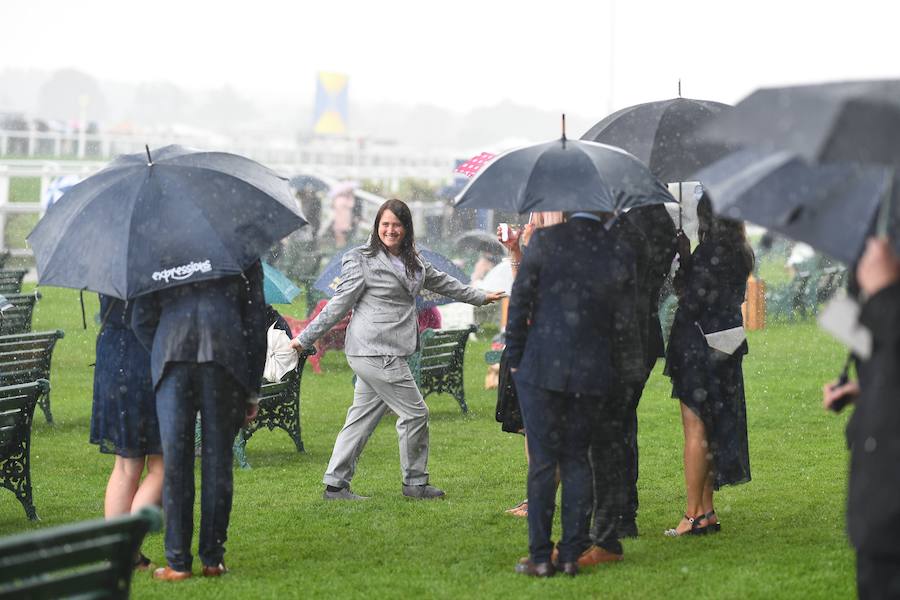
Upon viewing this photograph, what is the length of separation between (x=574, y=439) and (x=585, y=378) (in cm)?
30

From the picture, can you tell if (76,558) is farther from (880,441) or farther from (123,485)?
(123,485)

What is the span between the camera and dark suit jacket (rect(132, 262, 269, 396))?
5871 mm

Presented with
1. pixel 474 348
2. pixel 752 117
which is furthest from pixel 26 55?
pixel 752 117

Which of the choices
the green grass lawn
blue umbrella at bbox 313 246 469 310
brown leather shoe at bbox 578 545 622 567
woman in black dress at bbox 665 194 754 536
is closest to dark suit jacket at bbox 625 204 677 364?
woman in black dress at bbox 665 194 754 536

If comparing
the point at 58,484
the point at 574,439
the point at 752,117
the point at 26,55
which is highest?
the point at 26,55

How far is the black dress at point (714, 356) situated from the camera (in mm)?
6812

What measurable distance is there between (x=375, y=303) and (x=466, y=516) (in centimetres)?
131

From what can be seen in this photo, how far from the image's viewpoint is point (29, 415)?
7.36m

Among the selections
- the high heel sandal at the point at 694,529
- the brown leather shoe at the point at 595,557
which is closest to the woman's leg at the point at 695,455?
the high heel sandal at the point at 694,529

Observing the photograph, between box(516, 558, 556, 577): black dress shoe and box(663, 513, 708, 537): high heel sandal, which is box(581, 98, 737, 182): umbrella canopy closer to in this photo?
box(663, 513, 708, 537): high heel sandal

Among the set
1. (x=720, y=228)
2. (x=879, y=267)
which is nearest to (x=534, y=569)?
(x=720, y=228)

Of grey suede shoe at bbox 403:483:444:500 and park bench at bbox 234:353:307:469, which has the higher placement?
park bench at bbox 234:353:307:469

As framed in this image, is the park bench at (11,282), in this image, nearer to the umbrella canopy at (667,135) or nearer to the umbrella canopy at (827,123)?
the umbrella canopy at (667,135)

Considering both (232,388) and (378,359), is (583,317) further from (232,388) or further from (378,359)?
(378,359)
